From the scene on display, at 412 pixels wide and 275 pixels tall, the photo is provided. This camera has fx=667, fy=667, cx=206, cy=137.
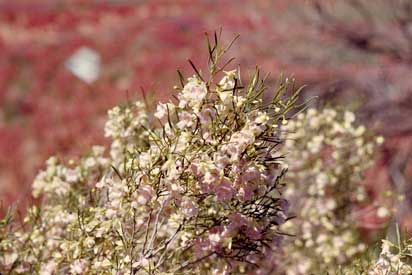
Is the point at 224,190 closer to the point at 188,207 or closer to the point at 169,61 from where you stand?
the point at 188,207

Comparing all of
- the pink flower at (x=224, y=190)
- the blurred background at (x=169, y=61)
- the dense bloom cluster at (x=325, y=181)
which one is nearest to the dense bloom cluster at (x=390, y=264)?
the pink flower at (x=224, y=190)

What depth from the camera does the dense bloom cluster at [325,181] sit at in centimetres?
409

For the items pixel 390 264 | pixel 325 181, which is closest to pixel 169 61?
pixel 325 181

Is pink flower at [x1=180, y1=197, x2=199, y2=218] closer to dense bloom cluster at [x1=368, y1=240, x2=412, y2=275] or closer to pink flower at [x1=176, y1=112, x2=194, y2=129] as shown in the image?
pink flower at [x1=176, y1=112, x2=194, y2=129]

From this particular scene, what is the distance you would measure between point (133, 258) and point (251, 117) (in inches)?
27.5

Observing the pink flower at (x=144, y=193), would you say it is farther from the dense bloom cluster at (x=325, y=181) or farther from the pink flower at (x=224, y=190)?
the dense bloom cluster at (x=325, y=181)

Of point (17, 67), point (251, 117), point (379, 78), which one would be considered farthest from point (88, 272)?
point (17, 67)

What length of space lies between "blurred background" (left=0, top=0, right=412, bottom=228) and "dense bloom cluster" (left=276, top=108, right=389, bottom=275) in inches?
54.7

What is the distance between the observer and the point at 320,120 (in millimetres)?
4082

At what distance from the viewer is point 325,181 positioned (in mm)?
4203

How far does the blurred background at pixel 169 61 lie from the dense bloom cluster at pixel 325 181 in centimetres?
139

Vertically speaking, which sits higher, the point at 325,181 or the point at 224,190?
the point at 325,181

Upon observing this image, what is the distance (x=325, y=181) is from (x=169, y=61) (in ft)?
47.1

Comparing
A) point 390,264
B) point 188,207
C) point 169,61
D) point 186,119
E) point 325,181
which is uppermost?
point 169,61
